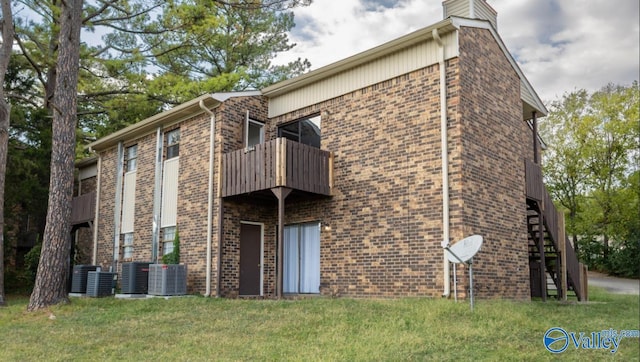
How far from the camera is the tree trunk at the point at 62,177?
40.2 ft

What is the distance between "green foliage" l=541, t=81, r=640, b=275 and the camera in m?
29.3

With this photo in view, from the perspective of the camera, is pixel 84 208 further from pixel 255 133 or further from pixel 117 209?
pixel 255 133

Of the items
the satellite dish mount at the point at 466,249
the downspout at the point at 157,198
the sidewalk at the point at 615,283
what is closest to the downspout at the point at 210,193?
the downspout at the point at 157,198

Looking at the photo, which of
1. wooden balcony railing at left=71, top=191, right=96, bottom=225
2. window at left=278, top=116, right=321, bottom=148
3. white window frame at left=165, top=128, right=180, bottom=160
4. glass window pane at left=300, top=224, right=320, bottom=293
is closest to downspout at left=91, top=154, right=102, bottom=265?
wooden balcony railing at left=71, top=191, right=96, bottom=225

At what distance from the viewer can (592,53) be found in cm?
602

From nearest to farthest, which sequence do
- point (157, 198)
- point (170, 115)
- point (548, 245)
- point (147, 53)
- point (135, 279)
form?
point (135, 279)
point (548, 245)
point (170, 115)
point (157, 198)
point (147, 53)

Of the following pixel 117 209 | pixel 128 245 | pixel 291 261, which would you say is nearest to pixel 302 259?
pixel 291 261

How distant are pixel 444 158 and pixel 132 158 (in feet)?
37.1

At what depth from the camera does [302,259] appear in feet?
47.3

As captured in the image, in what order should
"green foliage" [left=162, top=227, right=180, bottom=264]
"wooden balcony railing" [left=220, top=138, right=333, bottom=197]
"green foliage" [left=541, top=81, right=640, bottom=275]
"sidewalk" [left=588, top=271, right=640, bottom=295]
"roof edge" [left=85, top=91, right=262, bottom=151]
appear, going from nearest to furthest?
"wooden balcony railing" [left=220, top=138, right=333, bottom=197]
"roof edge" [left=85, top=91, right=262, bottom=151]
"green foliage" [left=162, top=227, right=180, bottom=264]
"sidewalk" [left=588, top=271, right=640, bottom=295]
"green foliage" [left=541, top=81, right=640, bottom=275]

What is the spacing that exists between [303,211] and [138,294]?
4.86 meters

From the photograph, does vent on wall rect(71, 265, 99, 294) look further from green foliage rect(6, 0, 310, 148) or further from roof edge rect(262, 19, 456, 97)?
roof edge rect(262, 19, 456, 97)

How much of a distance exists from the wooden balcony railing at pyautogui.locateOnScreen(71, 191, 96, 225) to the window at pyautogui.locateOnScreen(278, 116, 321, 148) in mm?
8677

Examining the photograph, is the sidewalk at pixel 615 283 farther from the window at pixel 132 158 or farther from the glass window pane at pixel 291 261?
the window at pixel 132 158
